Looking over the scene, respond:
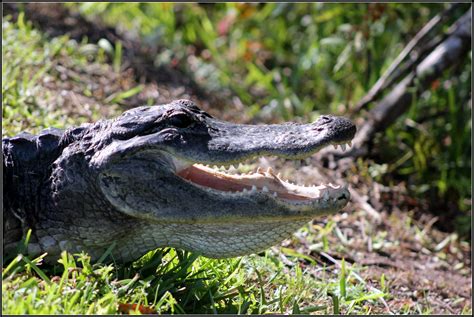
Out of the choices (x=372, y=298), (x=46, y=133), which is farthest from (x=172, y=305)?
(x=372, y=298)

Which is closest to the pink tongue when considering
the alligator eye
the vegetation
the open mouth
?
the open mouth

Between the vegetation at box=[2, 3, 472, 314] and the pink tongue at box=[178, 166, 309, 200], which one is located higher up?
the pink tongue at box=[178, 166, 309, 200]

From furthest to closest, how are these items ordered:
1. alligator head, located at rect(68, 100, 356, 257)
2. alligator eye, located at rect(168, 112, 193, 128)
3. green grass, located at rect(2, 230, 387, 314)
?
1. alligator eye, located at rect(168, 112, 193, 128)
2. alligator head, located at rect(68, 100, 356, 257)
3. green grass, located at rect(2, 230, 387, 314)

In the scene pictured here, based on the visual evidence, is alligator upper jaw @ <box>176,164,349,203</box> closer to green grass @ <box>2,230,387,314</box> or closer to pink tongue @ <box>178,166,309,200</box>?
pink tongue @ <box>178,166,309,200</box>

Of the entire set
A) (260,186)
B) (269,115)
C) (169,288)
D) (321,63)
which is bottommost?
(269,115)

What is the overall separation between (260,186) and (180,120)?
0.46 meters

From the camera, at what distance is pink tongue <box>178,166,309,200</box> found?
3350mm

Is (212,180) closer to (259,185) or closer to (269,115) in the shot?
(259,185)

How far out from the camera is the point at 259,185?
3369 millimetres

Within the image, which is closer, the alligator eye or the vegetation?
the vegetation

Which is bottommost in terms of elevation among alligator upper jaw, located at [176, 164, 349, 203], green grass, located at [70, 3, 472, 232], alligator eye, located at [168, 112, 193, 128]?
green grass, located at [70, 3, 472, 232]

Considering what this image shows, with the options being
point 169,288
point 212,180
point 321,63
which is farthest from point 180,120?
point 321,63

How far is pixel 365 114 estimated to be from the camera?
6.57 metres

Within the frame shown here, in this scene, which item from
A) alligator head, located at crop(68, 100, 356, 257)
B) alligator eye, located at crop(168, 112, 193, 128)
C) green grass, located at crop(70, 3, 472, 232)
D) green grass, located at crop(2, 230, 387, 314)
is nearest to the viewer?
green grass, located at crop(2, 230, 387, 314)
